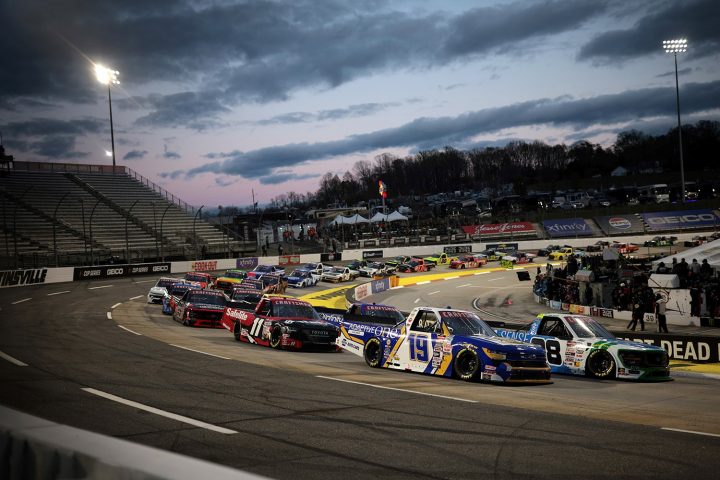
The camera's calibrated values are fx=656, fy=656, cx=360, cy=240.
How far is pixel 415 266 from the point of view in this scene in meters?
62.2

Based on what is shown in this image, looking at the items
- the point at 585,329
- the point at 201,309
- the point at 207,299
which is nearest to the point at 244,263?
the point at 207,299

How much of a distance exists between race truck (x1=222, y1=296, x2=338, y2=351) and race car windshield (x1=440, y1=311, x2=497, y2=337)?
487 centimetres

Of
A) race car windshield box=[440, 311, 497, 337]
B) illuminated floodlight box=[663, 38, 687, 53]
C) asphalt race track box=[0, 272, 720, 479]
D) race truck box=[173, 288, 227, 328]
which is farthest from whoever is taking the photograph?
illuminated floodlight box=[663, 38, 687, 53]

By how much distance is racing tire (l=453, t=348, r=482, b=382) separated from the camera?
13.1 meters

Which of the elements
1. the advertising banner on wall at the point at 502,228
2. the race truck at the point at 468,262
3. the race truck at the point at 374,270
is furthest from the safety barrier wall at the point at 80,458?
the advertising banner on wall at the point at 502,228

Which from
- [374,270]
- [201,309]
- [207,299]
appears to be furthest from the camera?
[374,270]

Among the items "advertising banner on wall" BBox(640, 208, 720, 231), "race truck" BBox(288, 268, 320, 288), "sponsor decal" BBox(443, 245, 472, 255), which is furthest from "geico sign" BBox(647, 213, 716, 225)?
"race truck" BBox(288, 268, 320, 288)

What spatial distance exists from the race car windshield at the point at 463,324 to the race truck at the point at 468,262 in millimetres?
51239

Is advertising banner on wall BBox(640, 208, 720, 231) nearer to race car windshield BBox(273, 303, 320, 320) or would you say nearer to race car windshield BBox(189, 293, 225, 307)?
race car windshield BBox(189, 293, 225, 307)

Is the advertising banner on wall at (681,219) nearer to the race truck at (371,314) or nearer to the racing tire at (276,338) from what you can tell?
the race truck at (371,314)

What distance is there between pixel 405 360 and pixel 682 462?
26.6 ft

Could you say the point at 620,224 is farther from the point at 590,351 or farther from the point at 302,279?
the point at 590,351

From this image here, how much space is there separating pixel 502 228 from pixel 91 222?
5257 centimetres

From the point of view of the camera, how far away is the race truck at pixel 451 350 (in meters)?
12.9
